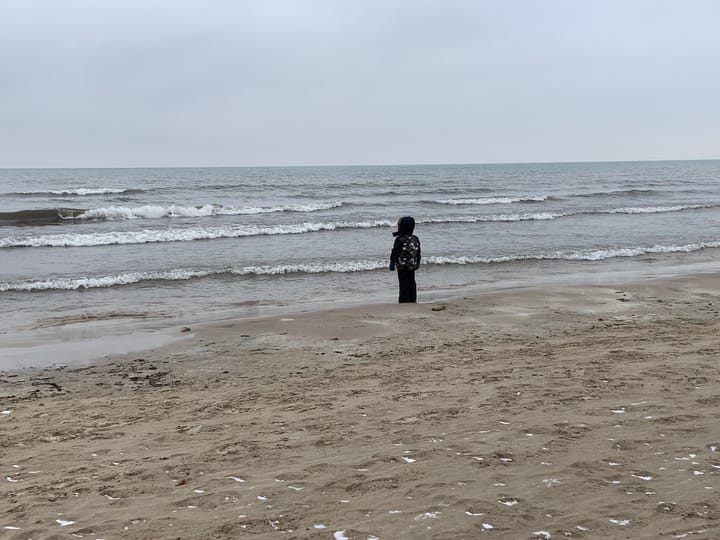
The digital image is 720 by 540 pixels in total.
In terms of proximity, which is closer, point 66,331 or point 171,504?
point 171,504

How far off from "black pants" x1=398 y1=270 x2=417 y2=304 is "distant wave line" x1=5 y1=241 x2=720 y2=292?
4200mm

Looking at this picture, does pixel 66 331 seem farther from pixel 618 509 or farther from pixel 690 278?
pixel 690 278

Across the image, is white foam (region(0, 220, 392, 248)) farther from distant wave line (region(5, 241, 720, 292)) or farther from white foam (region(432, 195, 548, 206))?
white foam (region(432, 195, 548, 206))

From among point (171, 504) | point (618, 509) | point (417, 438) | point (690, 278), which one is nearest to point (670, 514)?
point (618, 509)

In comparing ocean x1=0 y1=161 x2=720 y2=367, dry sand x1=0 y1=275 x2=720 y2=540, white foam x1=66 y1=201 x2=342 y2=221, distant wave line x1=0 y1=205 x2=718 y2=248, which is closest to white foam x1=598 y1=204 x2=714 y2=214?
ocean x1=0 y1=161 x2=720 y2=367

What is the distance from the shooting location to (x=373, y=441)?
416 cm

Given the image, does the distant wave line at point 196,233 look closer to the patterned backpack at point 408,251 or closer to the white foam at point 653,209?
the white foam at point 653,209

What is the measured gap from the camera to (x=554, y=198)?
36.2 m

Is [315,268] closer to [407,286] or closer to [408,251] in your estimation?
[407,286]

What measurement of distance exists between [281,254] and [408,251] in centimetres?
753

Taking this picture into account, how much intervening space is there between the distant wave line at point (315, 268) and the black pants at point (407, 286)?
13.8ft

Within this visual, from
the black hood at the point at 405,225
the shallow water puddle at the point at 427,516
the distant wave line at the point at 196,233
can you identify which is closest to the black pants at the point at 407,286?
the black hood at the point at 405,225

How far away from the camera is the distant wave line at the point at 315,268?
488 inches

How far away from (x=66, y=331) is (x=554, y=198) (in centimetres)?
3174
